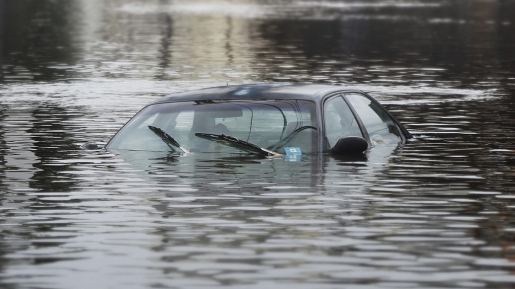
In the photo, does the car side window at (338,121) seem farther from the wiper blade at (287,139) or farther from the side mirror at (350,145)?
the wiper blade at (287,139)

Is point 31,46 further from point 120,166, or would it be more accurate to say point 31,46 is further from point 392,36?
point 120,166

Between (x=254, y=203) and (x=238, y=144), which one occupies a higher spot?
(x=254, y=203)

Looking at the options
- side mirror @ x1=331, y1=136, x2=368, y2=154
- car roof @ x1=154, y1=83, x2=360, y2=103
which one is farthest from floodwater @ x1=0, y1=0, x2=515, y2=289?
car roof @ x1=154, y1=83, x2=360, y2=103

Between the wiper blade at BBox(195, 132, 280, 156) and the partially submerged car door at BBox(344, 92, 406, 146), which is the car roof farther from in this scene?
the partially submerged car door at BBox(344, 92, 406, 146)

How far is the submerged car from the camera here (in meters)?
16.4

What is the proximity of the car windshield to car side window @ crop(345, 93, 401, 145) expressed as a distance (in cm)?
108

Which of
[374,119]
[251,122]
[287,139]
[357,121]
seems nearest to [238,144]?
[251,122]

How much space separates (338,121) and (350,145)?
0.36 meters

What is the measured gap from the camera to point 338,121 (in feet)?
55.2

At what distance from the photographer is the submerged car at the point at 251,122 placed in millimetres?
16359

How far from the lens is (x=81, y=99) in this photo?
29.6 meters

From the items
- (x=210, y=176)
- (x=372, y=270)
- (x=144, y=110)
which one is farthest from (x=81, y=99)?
(x=372, y=270)

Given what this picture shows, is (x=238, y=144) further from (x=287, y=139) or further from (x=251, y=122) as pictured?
(x=287, y=139)

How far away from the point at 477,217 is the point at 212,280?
11.3 ft
